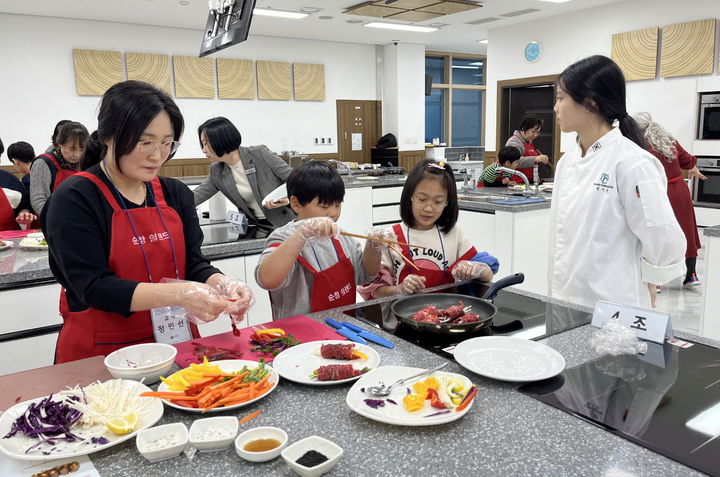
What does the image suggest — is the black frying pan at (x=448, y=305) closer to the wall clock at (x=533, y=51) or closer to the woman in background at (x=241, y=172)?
the woman in background at (x=241, y=172)

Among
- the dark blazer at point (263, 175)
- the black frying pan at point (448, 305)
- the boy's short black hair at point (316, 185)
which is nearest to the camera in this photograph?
the black frying pan at point (448, 305)

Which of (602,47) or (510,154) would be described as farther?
(602,47)

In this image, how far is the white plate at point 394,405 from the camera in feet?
3.06

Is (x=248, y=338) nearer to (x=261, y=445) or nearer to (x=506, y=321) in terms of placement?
(x=261, y=445)

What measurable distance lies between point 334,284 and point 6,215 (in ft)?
8.63

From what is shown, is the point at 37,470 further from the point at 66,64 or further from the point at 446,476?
the point at 66,64

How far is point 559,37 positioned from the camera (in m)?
7.22

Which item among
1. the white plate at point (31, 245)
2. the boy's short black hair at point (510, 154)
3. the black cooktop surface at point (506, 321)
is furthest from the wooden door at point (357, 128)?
the black cooktop surface at point (506, 321)

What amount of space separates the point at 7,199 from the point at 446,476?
346 centimetres

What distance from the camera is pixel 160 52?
728 cm

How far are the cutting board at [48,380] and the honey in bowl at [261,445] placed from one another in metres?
0.47

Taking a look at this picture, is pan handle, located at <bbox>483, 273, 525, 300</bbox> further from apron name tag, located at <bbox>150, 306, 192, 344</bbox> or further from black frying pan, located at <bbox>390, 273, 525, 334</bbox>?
apron name tag, located at <bbox>150, 306, 192, 344</bbox>

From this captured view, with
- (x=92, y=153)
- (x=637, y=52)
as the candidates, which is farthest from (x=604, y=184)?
(x=637, y=52)

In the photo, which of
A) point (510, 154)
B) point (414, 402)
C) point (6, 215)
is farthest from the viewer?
point (510, 154)
